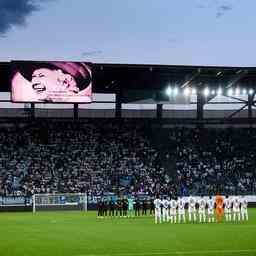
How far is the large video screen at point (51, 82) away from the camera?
52844 millimetres

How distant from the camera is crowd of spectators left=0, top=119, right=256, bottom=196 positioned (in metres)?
58.1

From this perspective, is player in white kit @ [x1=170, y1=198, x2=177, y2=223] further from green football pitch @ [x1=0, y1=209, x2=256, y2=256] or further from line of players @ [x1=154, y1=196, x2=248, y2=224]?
green football pitch @ [x1=0, y1=209, x2=256, y2=256]

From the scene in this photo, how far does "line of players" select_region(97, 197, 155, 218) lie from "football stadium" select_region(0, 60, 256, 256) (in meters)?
0.10

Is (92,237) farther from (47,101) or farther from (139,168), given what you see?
(139,168)

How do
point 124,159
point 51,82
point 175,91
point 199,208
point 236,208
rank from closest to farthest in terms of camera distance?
point 199,208 → point 236,208 → point 51,82 → point 175,91 → point 124,159

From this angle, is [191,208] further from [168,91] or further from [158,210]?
[168,91]

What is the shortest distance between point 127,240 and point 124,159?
36.2 metres

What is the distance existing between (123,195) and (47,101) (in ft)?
30.6

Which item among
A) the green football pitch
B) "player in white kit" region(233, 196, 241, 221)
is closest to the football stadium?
"player in white kit" region(233, 196, 241, 221)

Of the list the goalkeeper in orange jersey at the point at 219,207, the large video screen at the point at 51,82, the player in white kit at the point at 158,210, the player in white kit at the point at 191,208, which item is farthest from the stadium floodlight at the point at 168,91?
the player in white kit at the point at 158,210

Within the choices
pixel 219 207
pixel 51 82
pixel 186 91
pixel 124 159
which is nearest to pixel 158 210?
pixel 219 207

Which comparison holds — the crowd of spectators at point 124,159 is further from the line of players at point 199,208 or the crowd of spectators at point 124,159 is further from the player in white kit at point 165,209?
the player in white kit at point 165,209

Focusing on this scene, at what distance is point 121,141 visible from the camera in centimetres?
6450

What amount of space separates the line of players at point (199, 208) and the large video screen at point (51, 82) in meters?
16.6
